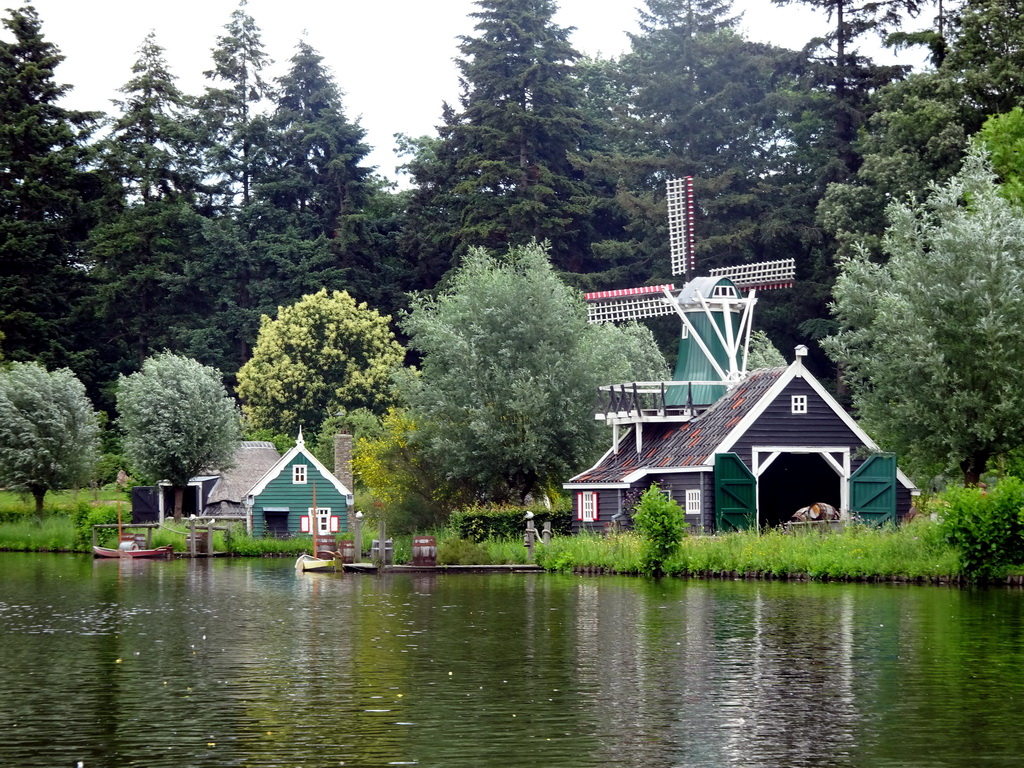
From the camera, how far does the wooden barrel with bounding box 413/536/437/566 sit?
5088 centimetres

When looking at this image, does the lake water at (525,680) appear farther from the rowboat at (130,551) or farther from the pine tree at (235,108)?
the pine tree at (235,108)

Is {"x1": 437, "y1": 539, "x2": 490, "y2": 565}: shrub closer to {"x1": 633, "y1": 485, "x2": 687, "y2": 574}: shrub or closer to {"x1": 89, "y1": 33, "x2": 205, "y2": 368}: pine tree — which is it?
{"x1": 633, "y1": 485, "x2": 687, "y2": 574}: shrub

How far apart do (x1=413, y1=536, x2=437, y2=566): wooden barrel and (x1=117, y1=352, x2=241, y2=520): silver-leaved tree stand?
26.8 m

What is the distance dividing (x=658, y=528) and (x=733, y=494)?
8248 mm

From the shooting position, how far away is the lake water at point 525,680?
15531 millimetres

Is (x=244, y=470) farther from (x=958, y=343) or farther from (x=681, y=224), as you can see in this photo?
(x=958, y=343)

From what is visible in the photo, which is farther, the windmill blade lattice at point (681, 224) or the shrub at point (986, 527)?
the windmill blade lattice at point (681, 224)

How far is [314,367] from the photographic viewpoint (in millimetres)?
92688

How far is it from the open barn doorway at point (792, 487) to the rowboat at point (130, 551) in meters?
27.0

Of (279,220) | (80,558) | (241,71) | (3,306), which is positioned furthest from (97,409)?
(80,558)

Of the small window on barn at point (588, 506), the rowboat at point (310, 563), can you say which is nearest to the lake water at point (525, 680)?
the rowboat at point (310, 563)

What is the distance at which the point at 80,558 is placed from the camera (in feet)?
214

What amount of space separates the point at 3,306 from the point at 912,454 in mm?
70262

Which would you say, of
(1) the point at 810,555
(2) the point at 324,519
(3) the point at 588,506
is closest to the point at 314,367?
(2) the point at 324,519
